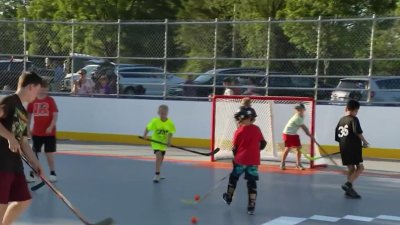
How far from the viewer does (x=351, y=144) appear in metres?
10.4

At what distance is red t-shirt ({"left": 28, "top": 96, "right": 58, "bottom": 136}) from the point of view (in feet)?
35.8

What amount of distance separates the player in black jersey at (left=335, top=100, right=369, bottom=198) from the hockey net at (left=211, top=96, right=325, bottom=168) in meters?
3.31

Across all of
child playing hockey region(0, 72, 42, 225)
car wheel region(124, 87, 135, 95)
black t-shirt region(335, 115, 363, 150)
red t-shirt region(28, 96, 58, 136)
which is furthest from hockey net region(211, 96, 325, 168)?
child playing hockey region(0, 72, 42, 225)

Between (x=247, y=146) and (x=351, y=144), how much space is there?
217 cm

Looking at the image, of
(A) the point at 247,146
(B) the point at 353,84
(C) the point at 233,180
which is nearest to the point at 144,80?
(B) the point at 353,84

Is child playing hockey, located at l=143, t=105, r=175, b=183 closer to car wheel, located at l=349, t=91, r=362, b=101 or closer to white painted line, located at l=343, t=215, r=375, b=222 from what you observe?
white painted line, located at l=343, t=215, r=375, b=222

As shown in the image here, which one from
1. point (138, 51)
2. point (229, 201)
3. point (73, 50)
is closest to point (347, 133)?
point (229, 201)

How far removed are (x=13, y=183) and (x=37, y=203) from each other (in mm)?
3104

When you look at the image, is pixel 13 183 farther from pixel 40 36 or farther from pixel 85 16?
pixel 85 16

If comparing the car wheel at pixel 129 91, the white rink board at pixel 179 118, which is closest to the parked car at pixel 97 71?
the car wheel at pixel 129 91

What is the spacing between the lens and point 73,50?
18.2 metres

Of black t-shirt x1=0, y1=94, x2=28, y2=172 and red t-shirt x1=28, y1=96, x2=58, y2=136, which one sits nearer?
black t-shirt x1=0, y1=94, x2=28, y2=172

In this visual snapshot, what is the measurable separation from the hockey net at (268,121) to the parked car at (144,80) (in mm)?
3012

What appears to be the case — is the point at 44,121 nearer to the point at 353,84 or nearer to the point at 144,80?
the point at 144,80
